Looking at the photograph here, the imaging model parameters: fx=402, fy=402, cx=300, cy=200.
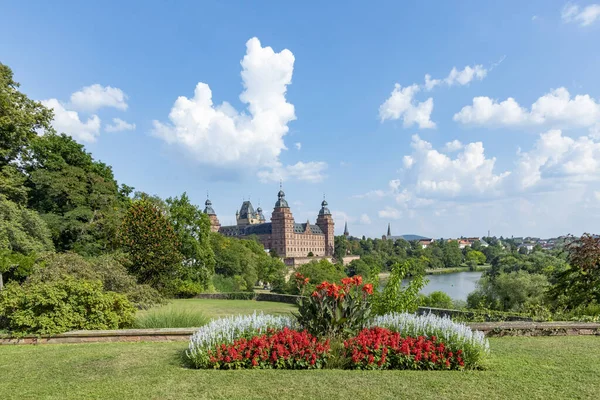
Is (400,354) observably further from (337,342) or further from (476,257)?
(476,257)

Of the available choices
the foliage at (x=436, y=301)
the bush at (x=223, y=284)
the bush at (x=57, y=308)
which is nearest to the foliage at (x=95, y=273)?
the bush at (x=57, y=308)

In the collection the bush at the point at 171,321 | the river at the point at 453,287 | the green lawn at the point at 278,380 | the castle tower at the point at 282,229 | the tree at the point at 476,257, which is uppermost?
the castle tower at the point at 282,229

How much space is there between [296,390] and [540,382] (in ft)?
9.38

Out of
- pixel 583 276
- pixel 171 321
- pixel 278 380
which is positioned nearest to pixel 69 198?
pixel 171 321

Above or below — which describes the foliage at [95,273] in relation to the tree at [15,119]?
below

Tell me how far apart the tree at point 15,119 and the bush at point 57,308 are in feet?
49.0

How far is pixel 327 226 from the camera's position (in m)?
127

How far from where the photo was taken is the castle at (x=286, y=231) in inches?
4532

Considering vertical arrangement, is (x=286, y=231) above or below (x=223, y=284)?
above

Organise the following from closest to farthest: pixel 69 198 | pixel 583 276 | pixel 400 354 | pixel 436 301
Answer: pixel 400 354 → pixel 583 276 → pixel 436 301 → pixel 69 198

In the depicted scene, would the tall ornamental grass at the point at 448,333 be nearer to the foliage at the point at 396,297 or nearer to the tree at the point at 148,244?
the foliage at the point at 396,297

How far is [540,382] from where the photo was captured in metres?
4.70

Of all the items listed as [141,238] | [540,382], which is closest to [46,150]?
[141,238]

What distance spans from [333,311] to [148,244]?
610 inches
